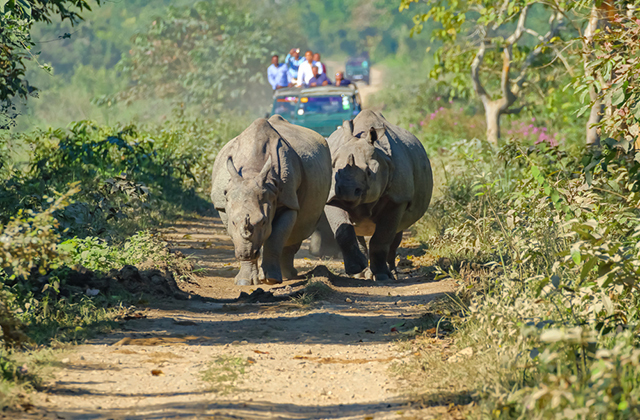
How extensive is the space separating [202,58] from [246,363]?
33896 mm

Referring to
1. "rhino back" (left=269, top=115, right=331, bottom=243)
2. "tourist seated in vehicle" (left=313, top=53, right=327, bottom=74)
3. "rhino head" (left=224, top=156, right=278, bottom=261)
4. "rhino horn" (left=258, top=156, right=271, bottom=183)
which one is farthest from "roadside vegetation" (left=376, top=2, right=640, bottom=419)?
"tourist seated in vehicle" (left=313, top=53, right=327, bottom=74)

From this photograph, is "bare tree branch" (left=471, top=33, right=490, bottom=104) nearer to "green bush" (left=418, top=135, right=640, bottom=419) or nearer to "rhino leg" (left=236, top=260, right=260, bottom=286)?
"green bush" (left=418, top=135, right=640, bottom=419)

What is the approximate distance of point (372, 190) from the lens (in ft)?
25.7

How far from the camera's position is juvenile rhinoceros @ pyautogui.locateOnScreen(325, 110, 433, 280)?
7.79 meters

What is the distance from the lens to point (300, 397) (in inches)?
163

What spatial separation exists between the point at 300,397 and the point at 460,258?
439cm

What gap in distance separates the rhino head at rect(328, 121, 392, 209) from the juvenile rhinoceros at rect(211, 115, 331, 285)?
0.52 feet

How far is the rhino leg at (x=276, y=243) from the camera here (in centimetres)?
712

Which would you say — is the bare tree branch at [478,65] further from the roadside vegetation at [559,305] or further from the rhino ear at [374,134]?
the roadside vegetation at [559,305]

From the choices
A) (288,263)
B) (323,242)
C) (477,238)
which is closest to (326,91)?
(323,242)

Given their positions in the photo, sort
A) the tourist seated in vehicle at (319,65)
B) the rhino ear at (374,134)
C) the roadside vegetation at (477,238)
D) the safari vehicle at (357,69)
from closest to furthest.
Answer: the roadside vegetation at (477,238), the rhino ear at (374,134), the tourist seated in vehicle at (319,65), the safari vehicle at (357,69)

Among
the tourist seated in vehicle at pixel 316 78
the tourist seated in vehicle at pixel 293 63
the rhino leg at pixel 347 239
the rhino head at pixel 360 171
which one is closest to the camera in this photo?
the rhino head at pixel 360 171

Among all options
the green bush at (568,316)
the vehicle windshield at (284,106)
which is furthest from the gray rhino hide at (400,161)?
the vehicle windshield at (284,106)

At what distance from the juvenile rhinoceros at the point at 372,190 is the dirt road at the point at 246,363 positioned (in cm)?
122
